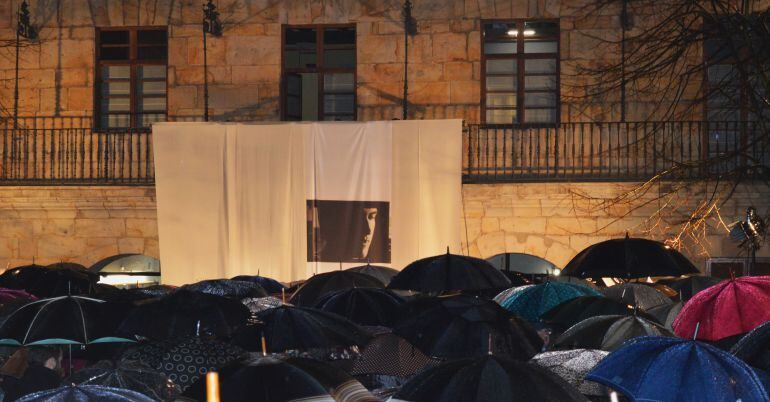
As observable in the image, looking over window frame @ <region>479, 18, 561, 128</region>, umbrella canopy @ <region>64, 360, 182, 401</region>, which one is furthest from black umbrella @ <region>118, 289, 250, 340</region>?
window frame @ <region>479, 18, 561, 128</region>

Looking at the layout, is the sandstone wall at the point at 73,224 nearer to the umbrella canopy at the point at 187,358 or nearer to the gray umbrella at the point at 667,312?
the gray umbrella at the point at 667,312

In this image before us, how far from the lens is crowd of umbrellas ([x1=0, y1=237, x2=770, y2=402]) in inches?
268

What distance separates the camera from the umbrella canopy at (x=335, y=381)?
6.93 metres

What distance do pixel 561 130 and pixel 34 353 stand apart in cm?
1172

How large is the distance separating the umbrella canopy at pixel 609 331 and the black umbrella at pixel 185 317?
2.97 metres

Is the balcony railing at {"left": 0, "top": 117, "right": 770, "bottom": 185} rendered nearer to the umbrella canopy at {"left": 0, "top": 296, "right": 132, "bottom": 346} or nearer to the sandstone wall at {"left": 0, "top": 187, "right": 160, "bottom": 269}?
the sandstone wall at {"left": 0, "top": 187, "right": 160, "bottom": 269}

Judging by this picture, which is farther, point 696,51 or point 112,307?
point 696,51

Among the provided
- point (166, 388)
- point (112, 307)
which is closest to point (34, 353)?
point (112, 307)

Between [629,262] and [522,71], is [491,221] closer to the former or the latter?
[522,71]

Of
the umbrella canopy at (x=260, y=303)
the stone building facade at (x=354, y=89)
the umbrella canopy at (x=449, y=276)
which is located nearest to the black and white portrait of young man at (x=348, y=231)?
the stone building facade at (x=354, y=89)

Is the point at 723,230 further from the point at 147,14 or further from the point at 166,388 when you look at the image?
the point at 166,388

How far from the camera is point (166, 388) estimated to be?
27.6 feet

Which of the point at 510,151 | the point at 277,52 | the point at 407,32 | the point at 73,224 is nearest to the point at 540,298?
the point at 510,151

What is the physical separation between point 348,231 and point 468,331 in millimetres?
10429
